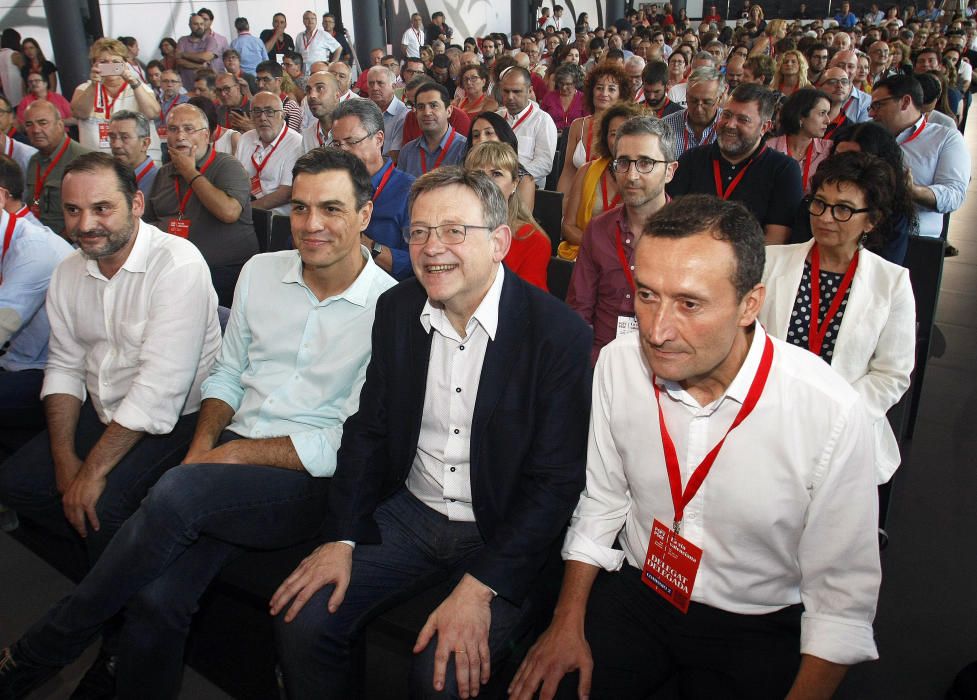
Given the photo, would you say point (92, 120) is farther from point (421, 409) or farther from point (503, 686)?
point (503, 686)

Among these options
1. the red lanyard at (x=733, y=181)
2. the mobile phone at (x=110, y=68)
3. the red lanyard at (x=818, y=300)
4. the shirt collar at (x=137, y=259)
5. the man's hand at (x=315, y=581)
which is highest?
the mobile phone at (x=110, y=68)

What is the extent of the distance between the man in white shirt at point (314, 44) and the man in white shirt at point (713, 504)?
36.7 feet

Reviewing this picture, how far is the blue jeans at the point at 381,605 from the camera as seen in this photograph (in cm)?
158

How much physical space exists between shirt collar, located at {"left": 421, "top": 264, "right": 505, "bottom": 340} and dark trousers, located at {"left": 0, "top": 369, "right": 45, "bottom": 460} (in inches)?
71.3

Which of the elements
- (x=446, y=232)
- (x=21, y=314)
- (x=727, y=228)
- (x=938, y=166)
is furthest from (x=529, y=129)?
(x=727, y=228)

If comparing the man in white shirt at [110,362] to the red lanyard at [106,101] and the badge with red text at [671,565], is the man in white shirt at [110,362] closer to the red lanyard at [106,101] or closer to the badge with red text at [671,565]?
the badge with red text at [671,565]

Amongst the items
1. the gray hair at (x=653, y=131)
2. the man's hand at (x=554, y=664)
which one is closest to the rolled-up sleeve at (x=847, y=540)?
the man's hand at (x=554, y=664)

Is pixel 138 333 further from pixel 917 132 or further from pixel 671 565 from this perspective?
pixel 917 132

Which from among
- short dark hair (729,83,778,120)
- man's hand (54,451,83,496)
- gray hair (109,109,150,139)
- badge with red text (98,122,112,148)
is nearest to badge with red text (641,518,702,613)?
man's hand (54,451,83,496)

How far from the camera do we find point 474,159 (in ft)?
10.2

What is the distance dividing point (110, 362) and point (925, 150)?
419 cm

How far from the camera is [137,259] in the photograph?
7.56ft

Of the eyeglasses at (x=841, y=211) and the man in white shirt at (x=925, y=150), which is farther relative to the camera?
the man in white shirt at (x=925, y=150)

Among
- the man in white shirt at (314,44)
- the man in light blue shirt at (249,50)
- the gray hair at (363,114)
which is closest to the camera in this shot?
the gray hair at (363,114)
